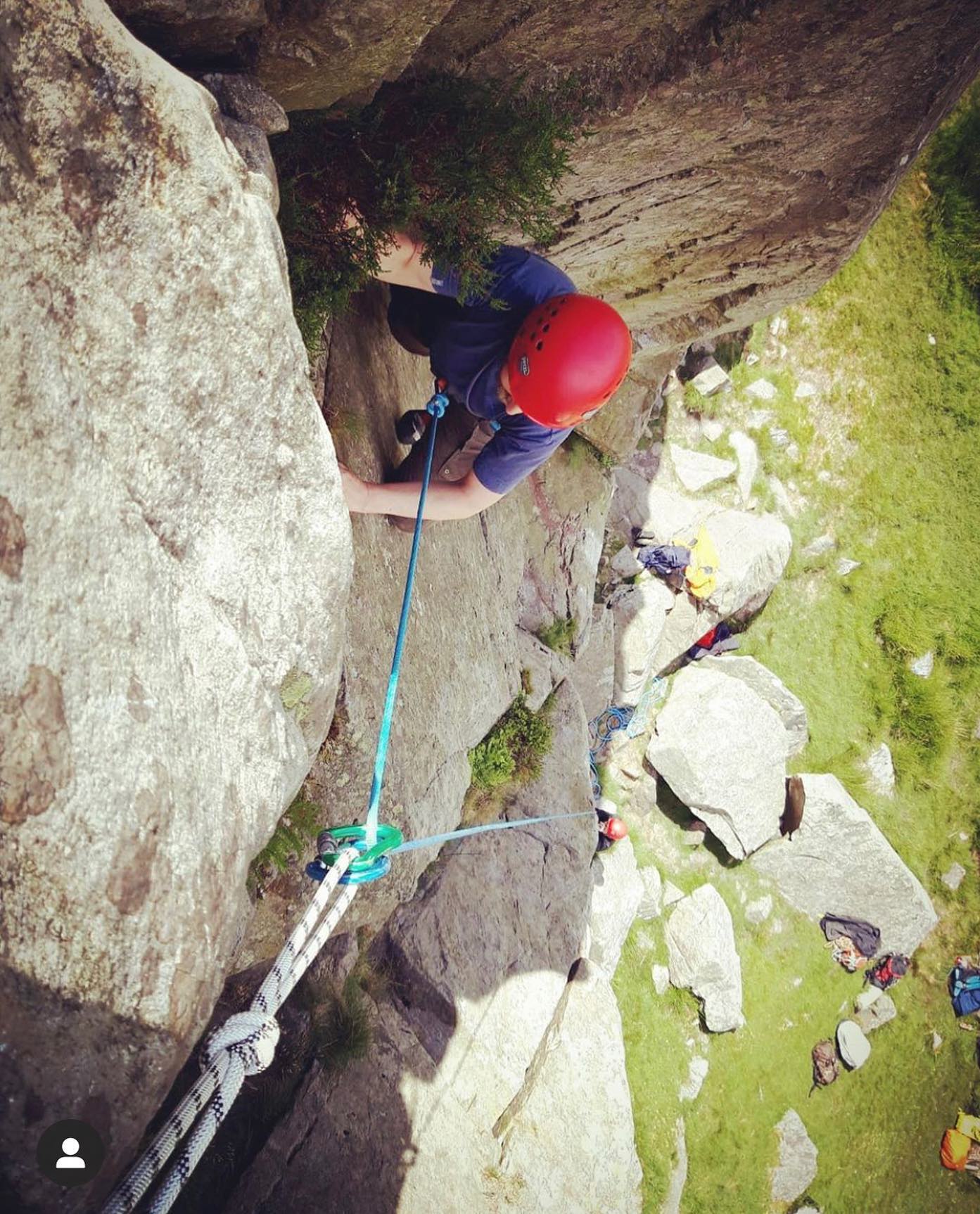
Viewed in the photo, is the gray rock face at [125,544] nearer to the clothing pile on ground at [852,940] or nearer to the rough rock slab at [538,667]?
the rough rock slab at [538,667]

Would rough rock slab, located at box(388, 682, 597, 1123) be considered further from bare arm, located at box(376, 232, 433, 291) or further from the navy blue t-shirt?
bare arm, located at box(376, 232, 433, 291)

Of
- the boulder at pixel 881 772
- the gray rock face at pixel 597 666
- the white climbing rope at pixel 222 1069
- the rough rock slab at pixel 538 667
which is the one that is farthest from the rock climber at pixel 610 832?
the white climbing rope at pixel 222 1069

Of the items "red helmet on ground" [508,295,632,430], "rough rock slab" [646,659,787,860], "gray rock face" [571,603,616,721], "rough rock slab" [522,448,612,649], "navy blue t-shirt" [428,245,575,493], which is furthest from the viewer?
"rough rock slab" [646,659,787,860]

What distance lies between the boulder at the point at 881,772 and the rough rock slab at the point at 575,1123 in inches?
234

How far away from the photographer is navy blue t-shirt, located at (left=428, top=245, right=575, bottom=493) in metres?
4.09

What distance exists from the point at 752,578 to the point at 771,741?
2.49 meters

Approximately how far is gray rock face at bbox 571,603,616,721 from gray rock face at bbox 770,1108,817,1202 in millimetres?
6543

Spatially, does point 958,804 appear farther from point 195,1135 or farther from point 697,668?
point 195,1135

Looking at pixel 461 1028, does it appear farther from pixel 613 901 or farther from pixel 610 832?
pixel 610 832

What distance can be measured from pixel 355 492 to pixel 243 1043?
247cm

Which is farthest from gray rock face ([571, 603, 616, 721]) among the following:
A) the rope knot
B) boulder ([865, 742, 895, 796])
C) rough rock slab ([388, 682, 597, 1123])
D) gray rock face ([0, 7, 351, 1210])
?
gray rock face ([0, 7, 351, 1210])

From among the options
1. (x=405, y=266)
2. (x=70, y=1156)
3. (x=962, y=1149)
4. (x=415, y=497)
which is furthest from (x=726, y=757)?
(x=70, y=1156)

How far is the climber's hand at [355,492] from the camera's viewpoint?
3.87 m

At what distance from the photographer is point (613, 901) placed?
10.1 m
